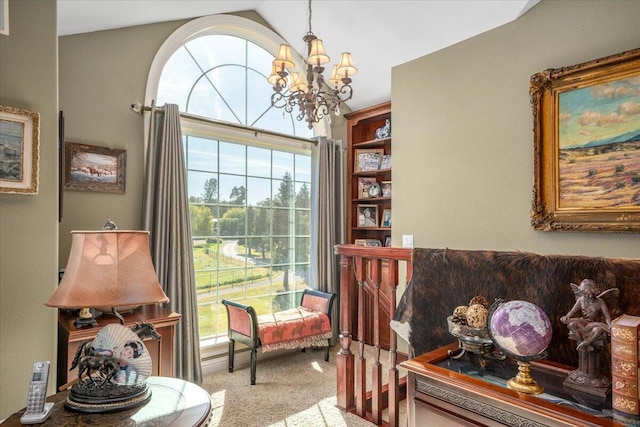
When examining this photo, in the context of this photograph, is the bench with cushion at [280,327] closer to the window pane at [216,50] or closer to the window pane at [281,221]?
the window pane at [281,221]

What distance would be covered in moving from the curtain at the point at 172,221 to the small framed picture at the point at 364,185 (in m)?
2.00

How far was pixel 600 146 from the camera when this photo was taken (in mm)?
2178

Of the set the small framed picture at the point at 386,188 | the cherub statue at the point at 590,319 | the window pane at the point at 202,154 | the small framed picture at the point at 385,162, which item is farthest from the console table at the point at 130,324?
the small framed picture at the point at 385,162

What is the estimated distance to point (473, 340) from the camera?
1.49 meters

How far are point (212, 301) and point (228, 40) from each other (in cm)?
242

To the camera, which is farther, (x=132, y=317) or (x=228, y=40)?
(x=228, y=40)

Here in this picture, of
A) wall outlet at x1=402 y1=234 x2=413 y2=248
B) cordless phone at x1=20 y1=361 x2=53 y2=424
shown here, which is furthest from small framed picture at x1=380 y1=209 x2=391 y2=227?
cordless phone at x1=20 y1=361 x2=53 y2=424

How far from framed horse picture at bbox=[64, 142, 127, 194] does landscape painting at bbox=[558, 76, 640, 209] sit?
9.76 ft

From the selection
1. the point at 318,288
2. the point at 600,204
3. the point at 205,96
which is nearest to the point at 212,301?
the point at 318,288

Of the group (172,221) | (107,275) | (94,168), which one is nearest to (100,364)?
(107,275)

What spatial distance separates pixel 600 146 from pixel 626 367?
1.53m

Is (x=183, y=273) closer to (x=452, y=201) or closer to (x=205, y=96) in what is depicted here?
(x=205, y=96)

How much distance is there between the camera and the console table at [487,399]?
1.16 metres

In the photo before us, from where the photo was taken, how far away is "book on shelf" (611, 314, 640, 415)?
1081 millimetres
